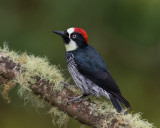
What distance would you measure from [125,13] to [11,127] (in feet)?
7.00

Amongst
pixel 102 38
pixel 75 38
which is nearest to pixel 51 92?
pixel 75 38

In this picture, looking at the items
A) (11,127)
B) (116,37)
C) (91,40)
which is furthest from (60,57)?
(11,127)

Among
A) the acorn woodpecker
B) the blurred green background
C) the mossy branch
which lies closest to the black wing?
the acorn woodpecker

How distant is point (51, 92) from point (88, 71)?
0.73 metres

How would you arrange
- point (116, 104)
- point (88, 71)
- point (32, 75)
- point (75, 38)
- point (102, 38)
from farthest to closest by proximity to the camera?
point (102, 38)
point (75, 38)
point (88, 71)
point (116, 104)
point (32, 75)

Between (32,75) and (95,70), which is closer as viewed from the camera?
(32,75)

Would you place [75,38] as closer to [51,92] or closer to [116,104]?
[116,104]

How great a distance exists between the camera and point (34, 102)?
2.97 metres

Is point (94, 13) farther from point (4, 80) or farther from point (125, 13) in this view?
point (4, 80)

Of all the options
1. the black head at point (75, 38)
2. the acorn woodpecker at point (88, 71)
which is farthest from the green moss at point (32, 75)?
the black head at point (75, 38)

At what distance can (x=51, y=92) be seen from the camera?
2.86 m

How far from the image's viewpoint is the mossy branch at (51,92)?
280 cm

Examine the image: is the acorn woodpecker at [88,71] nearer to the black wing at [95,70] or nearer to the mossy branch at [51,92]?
the black wing at [95,70]

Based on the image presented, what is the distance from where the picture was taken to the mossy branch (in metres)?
2.80
